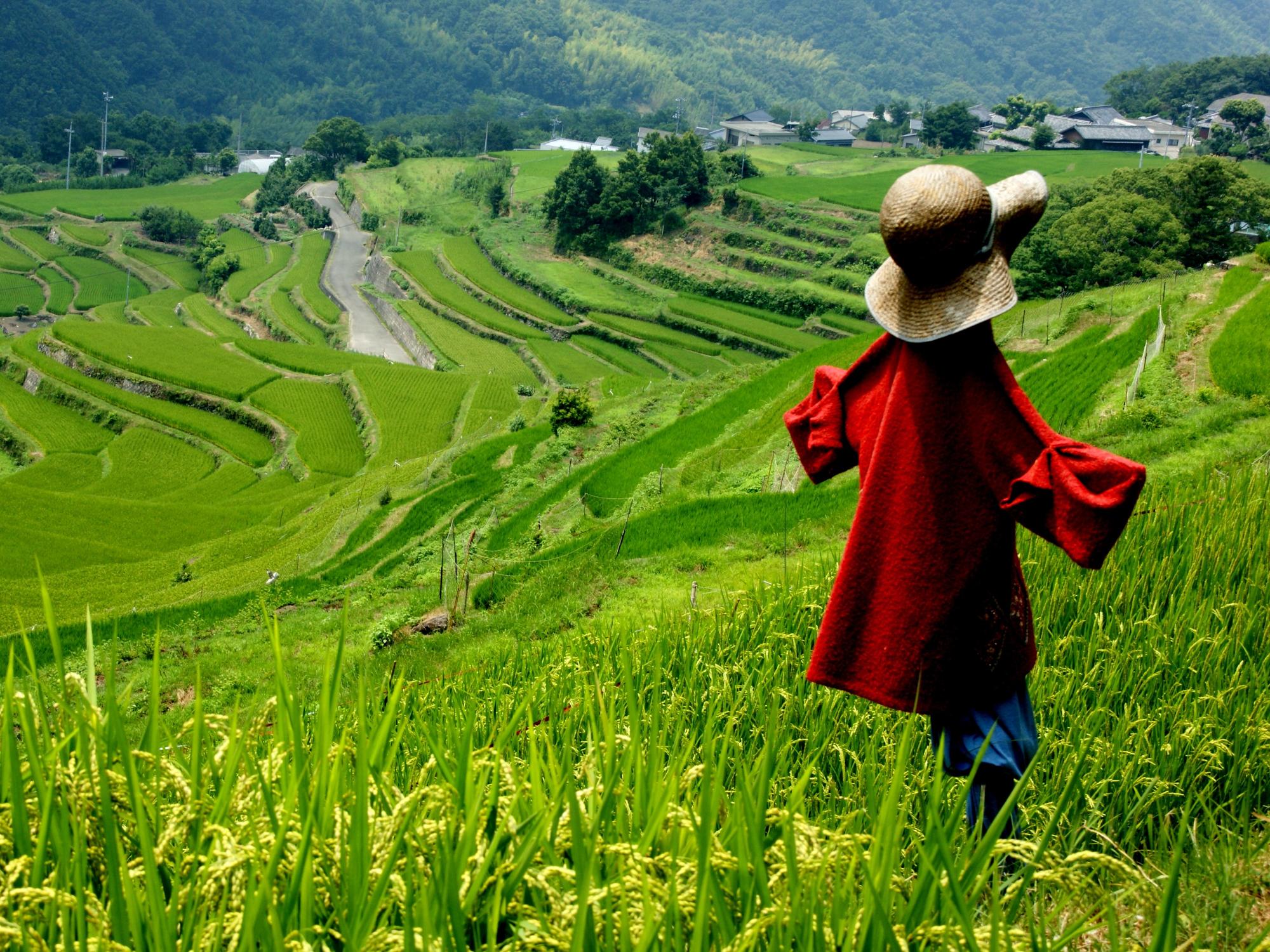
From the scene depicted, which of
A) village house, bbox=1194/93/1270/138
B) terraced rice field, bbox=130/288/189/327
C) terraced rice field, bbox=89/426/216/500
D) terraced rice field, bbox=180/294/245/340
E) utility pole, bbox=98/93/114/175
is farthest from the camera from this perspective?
utility pole, bbox=98/93/114/175

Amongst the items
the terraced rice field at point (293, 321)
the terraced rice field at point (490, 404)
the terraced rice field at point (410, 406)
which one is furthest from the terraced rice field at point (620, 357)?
the terraced rice field at point (293, 321)

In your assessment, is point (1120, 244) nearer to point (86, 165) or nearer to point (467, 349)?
point (467, 349)

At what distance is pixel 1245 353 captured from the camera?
13406mm

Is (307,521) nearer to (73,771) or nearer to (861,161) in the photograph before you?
(73,771)

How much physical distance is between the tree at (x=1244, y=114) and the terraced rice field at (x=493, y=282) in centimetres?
5016

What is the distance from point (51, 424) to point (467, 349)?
1744cm

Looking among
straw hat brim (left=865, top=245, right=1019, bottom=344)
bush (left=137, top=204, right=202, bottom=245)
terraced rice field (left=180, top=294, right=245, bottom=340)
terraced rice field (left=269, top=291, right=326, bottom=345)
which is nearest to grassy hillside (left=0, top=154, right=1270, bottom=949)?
straw hat brim (left=865, top=245, right=1019, bottom=344)

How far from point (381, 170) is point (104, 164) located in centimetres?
3305

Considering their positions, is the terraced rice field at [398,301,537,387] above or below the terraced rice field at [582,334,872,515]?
below

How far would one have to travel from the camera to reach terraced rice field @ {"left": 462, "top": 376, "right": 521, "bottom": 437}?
121 feet

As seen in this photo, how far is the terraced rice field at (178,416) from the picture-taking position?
1439 inches

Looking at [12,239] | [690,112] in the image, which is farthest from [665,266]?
[690,112]

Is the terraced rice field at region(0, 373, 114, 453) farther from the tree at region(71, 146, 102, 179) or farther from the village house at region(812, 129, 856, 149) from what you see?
the tree at region(71, 146, 102, 179)

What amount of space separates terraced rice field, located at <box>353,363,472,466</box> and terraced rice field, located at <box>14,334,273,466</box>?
410 centimetres
